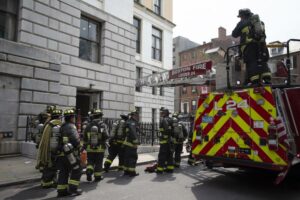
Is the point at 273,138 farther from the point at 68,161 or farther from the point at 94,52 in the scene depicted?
the point at 94,52

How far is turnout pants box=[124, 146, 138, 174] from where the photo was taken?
8641 mm

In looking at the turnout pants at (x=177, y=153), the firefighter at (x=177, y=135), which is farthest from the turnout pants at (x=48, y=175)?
the turnout pants at (x=177, y=153)

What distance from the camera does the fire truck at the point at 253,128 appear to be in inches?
237

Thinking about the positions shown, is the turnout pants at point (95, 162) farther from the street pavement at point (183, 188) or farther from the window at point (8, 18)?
the window at point (8, 18)

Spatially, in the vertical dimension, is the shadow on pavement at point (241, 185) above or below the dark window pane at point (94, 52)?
below

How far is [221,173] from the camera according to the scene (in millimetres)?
8516

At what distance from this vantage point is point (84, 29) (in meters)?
16.4

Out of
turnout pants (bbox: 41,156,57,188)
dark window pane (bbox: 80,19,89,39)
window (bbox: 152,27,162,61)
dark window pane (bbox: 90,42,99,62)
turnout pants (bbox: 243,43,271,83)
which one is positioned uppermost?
window (bbox: 152,27,162,61)

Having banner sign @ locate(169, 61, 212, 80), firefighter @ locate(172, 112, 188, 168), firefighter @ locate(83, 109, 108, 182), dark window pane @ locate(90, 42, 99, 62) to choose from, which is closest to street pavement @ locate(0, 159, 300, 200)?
firefighter @ locate(83, 109, 108, 182)

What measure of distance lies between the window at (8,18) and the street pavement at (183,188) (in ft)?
24.4

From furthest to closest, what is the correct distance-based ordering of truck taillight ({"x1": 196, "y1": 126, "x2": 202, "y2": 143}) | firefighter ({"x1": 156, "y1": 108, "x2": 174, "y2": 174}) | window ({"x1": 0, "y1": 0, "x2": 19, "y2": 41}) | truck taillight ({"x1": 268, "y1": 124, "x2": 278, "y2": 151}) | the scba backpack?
window ({"x1": 0, "y1": 0, "x2": 19, "y2": 41}) → firefighter ({"x1": 156, "y1": 108, "x2": 174, "y2": 174}) → truck taillight ({"x1": 196, "y1": 126, "x2": 202, "y2": 143}) → the scba backpack → truck taillight ({"x1": 268, "y1": 124, "x2": 278, "y2": 151})

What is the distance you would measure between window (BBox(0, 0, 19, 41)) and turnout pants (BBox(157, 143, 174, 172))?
820cm

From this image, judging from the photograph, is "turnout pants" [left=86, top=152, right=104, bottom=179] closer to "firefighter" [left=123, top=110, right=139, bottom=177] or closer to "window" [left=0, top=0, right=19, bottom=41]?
"firefighter" [left=123, top=110, right=139, bottom=177]

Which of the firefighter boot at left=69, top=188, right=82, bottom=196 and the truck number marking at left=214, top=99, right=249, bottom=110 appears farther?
the truck number marking at left=214, top=99, right=249, bottom=110
